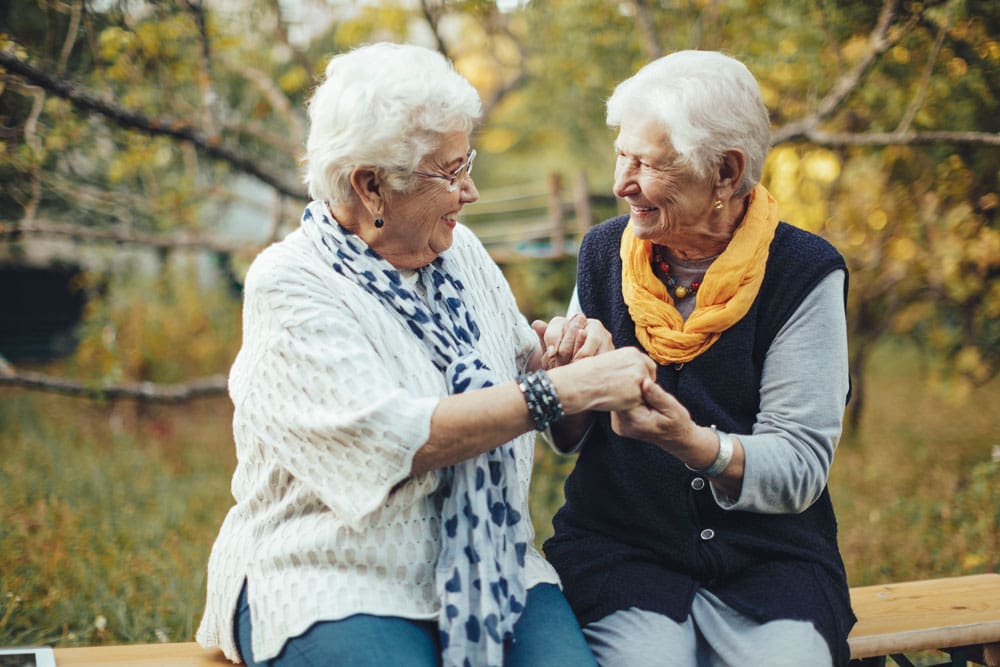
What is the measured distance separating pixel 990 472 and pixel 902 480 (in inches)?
37.8

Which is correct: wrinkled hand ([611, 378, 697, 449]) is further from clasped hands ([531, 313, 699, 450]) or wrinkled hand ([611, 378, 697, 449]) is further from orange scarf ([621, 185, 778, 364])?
orange scarf ([621, 185, 778, 364])

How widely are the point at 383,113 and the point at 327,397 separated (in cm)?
60

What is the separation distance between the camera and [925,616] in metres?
2.41

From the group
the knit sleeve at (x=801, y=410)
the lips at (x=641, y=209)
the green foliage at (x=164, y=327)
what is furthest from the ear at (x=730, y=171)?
the green foliage at (x=164, y=327)

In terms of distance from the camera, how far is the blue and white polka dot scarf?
6.41 feet

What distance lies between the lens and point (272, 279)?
1968 millimetres

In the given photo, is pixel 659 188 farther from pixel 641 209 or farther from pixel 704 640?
pixel 704 640

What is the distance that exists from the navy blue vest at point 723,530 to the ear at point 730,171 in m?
0.17

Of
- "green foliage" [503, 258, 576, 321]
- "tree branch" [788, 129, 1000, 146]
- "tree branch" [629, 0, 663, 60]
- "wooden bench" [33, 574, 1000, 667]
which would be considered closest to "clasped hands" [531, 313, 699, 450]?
"wooden bench" [33, 574, 1000, 667]

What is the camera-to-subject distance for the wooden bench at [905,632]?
2.21 metres

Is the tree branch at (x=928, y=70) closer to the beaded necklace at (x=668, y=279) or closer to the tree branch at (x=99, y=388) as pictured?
the beaded necklace at (x=668, y=279)

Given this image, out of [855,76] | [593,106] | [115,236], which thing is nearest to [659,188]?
[855,76]

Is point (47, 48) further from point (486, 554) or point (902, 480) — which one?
Answer: point (902, 480)

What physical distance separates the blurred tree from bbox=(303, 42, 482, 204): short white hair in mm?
1938
